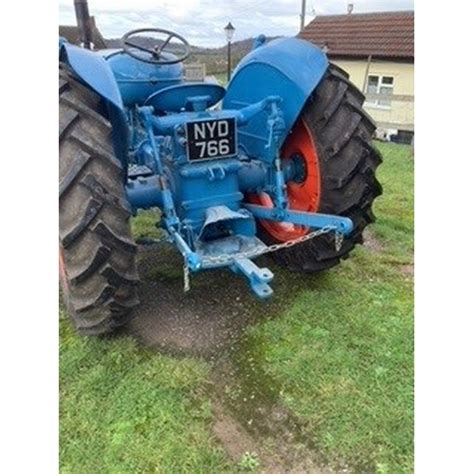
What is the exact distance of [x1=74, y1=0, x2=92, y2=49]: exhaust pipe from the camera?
4094 millimetres

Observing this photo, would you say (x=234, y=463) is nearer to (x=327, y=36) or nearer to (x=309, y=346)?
(x=309, y=346)

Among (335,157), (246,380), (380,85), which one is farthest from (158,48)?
(380,85)

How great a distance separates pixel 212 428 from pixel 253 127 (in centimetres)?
180

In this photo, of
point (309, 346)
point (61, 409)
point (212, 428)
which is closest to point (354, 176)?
point (309, 346)

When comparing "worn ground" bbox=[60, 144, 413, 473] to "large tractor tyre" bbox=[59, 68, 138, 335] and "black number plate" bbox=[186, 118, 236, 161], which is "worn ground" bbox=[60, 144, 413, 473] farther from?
"black number plate" bbox=[186, 118, 236, 161]

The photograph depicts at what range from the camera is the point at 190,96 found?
2.82 m

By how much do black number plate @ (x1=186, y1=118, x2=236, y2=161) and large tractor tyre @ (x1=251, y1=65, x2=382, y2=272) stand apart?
455mm

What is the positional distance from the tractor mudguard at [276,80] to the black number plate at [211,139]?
0.34 m

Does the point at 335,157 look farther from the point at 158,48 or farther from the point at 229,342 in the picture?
the point at 158,48

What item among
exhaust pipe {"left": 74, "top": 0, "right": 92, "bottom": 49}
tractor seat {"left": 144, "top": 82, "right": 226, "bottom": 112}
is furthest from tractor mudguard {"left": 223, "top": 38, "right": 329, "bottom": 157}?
exhaust pipe {"left": 74, "top": 0, "right": 92, "bottom": 49}

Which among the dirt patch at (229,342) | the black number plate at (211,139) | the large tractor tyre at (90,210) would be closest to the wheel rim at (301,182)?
the dirt patch at (229,342)

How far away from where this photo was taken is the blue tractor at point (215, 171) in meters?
2.17

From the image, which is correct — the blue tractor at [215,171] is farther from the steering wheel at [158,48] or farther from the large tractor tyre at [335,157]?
the steering wheel at [158,48]

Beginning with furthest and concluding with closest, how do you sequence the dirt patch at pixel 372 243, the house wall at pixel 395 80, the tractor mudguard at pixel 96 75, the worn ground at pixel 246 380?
the house wall at pixel 395 80 → the dirt patch at pixel 372 243 → the tractor mudguard at pixel 96 75 → the worn ground at pixel 246 380
